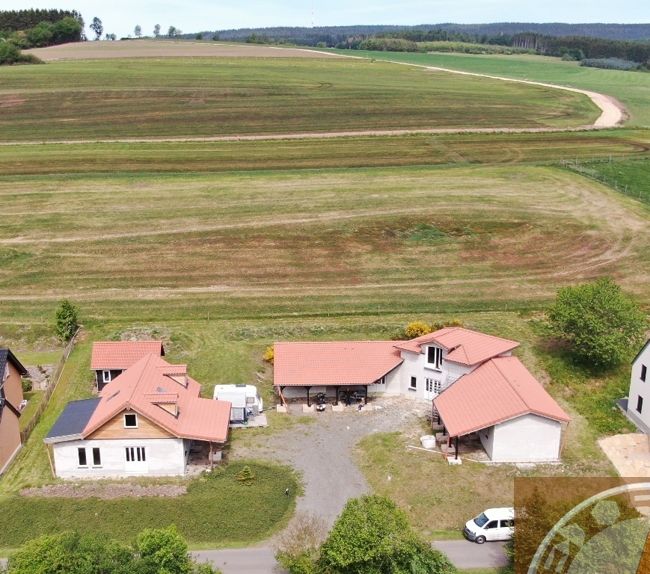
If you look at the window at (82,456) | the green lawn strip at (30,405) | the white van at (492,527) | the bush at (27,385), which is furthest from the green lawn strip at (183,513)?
the bush at (27,385)

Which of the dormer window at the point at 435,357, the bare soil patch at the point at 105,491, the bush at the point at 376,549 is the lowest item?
the bare soil patch at the point at 105,491

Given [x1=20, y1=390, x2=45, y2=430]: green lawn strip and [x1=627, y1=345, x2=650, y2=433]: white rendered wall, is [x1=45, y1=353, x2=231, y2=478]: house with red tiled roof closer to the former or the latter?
[x1=20, y1=390, x2=45, y2=430]: green lawn strip

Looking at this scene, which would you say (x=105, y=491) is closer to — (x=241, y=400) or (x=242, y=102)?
(x=241, y=400)

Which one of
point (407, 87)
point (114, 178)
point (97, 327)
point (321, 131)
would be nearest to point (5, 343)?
point (97, 327)

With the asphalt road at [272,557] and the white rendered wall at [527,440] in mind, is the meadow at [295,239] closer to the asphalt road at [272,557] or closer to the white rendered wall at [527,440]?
the asphalt road at [272,557]

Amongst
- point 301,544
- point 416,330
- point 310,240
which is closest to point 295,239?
point 310,240

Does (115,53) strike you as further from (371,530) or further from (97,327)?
(371,530)
